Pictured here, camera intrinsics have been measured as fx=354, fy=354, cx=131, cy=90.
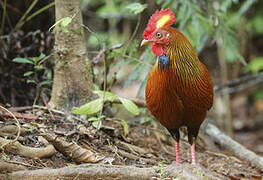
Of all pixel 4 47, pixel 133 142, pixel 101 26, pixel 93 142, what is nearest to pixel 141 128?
pixel 133 142

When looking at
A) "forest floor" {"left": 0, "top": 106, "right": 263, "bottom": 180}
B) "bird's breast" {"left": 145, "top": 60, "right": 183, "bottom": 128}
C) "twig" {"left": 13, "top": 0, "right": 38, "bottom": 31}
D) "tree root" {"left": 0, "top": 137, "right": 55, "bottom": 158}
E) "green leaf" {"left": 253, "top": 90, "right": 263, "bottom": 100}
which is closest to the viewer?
"tree root" {"left": 0, "top": 137, "right": 55, "bottom": 158}

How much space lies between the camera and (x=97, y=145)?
3424 millimetres

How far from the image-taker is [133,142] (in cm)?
401

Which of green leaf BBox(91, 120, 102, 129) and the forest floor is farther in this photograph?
green leaf BBox(91, 120, 102, 129)

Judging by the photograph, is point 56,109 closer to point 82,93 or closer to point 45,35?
point 82,93

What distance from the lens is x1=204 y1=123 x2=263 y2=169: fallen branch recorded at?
4309 mm

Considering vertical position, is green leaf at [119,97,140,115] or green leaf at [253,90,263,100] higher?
green leaf at [119,97,140,115]

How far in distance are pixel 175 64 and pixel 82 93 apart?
107 centimetres

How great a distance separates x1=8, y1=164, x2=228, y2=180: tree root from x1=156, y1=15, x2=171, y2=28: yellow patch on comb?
136cm

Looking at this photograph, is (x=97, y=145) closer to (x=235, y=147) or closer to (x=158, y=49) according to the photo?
(x=158, y=49)

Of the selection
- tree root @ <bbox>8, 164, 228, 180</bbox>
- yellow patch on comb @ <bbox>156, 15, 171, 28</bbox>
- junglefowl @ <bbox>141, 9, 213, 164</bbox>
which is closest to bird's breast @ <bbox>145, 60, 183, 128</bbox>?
junglefowl @ <bbox>141, 9, 213, 164</bbox>

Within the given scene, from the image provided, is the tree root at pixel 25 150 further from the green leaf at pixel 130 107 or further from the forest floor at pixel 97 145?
the green leaf at pixel 130 107

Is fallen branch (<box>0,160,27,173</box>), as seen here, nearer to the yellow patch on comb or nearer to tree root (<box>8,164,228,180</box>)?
tree root (<box>8,164,228,180</box>)

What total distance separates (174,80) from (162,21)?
1.96ft
